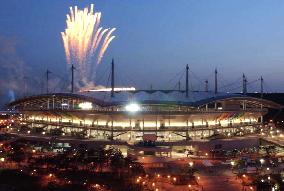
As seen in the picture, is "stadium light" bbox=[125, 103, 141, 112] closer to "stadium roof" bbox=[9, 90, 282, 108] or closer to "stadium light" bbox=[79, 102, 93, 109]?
"stadium roof" bbox=[9, 90, 282, 108]

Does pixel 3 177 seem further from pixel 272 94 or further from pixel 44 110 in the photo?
pixel 272 94

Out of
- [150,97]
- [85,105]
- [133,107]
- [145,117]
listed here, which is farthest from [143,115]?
[85,105]

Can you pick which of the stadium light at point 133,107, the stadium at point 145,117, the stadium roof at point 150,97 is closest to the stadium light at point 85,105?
the stadium at point 145,117

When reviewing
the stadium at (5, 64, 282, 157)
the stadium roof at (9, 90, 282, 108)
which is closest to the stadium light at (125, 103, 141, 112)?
the stadium at (5, 64, 282, 157)

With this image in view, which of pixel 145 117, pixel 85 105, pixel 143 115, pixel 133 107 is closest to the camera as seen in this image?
pixel 143 115

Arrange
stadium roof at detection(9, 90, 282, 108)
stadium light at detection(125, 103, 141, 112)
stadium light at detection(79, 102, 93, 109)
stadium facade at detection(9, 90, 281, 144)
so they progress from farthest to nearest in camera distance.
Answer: stadium light at detection(79, 102, 93, 109)
stadium roof at detection(9, 90, 282, 108)
stadium light at detection(125, 103, 141, 112)
stadium facade at detection(9, 90, 281, 144)

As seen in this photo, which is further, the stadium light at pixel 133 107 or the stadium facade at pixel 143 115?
the stadium light at pixel 133 107

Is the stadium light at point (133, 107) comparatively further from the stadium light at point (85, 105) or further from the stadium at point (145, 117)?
the stadium light at point (85, 105)

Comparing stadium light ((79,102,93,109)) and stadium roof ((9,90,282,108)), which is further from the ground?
stadium roof ((9,90,282,108))

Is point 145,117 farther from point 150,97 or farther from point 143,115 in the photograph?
point 150,97

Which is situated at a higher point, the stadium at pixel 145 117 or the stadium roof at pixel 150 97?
the stadium roof at pixel 150 97
